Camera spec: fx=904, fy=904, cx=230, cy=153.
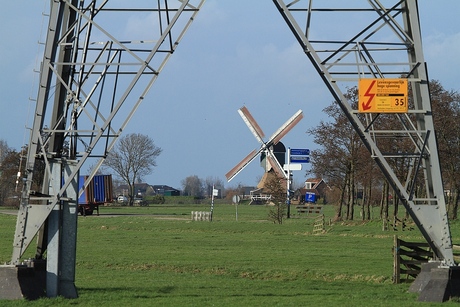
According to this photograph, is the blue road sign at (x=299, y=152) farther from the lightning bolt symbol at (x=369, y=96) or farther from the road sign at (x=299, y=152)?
the lightning bolt symbol at (x=369, y=96)

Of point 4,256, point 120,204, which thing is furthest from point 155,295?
point 120,204

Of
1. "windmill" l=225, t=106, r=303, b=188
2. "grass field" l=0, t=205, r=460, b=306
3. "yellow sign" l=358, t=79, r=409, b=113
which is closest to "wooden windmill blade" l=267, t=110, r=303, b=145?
"windmill" l=225, t=106, r=303, b=188

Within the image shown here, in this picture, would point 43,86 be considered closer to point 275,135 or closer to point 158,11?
point 158,11

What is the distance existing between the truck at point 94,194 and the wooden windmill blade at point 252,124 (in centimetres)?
3099

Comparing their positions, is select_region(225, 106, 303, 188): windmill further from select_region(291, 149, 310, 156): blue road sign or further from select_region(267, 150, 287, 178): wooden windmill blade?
select_region(291, 149, 310, 156): blue road sign

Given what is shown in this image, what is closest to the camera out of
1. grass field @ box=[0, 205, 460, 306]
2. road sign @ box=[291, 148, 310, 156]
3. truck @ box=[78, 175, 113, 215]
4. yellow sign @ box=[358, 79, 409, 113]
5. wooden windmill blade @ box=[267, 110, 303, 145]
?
yellow sign @ box=[358, 79, 409, 113]

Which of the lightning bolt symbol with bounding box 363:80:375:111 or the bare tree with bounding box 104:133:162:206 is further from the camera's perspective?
the bare tree with bounding box 104:133:162:206

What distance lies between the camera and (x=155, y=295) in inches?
829

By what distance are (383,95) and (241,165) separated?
111195mm

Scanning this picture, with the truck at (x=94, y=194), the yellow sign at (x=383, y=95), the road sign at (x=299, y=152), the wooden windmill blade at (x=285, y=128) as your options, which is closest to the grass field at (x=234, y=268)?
the yellow sign at (x=383, y=95)

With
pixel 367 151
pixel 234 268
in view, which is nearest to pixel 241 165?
pixel 367 151

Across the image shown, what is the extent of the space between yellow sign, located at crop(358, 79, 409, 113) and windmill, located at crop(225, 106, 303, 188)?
98.7 meters

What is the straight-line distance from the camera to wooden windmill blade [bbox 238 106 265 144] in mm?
125944

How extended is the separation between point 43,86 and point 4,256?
680 inches
